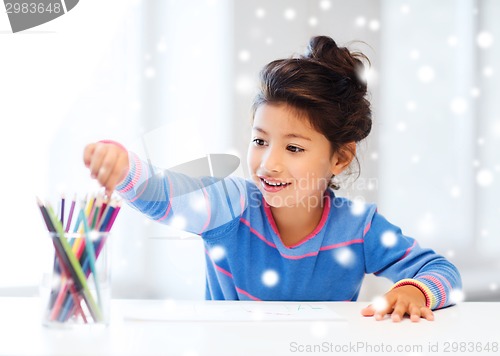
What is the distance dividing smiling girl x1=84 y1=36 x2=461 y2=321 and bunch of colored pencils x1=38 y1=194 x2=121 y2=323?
295mm

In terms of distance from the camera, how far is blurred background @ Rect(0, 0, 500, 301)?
141 centimetres

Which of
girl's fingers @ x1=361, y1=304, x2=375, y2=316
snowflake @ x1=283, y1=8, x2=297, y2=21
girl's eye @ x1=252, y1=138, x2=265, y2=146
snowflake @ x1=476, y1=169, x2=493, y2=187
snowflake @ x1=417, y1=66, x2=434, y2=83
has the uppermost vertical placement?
snowflake @ x1=283, y1=8, x2=297, y2=21

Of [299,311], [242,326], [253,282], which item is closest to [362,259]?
[253,282]

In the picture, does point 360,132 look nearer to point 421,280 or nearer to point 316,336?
point 421,280

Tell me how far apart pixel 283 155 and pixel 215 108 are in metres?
0.62

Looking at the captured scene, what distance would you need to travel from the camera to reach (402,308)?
73 cm

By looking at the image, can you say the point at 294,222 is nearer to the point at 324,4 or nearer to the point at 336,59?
the point at 336,59

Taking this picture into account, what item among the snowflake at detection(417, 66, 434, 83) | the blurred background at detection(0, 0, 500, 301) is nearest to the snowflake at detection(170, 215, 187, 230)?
the blurred background at detection(0, 0, 500, 301)

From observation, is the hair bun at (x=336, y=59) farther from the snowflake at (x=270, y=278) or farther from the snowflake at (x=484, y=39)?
the snowflake at (x=484, y=39)

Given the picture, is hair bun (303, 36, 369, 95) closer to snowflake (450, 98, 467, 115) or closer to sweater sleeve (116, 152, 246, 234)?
sweater sleeve (116, 152, 246, 234)

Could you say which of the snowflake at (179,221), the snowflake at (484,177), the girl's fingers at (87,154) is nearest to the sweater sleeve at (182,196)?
the snowflake at (179,221)

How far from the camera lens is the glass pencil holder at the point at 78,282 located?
61cm

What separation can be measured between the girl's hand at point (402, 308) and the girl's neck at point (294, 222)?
347mm

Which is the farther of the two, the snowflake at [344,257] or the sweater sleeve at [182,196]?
the snowflake at [344,257]
